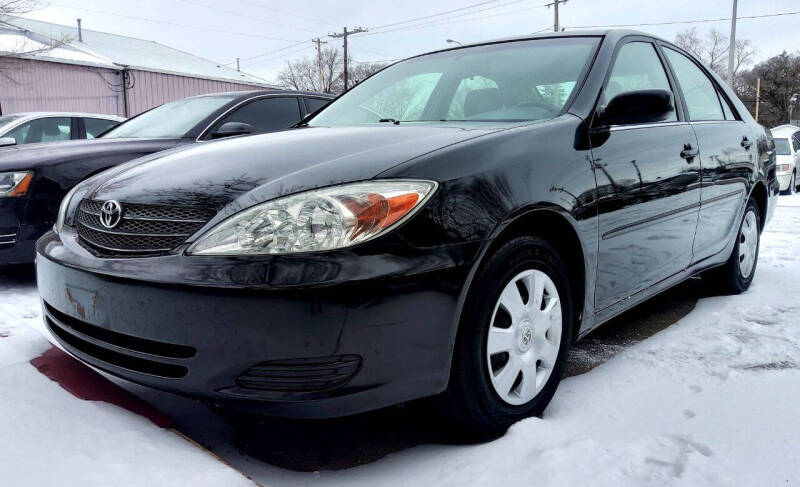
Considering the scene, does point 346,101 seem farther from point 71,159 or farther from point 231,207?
point 71,159

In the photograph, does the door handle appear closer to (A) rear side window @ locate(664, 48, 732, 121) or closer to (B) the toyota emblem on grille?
(A) rear side window @ locate(664, 48, 732, 121)

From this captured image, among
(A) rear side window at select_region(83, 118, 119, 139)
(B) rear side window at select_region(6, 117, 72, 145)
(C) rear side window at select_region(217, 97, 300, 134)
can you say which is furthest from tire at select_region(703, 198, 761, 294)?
(B) rear side window at select_region(6, 117, 72, 145)

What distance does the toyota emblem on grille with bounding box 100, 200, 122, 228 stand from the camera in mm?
1914

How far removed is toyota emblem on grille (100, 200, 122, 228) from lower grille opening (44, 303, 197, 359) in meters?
0.31

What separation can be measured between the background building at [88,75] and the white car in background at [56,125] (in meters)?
14.7

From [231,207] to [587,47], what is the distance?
181 cm

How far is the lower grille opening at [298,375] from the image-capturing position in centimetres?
160

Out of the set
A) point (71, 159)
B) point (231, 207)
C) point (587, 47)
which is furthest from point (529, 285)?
point (71, 159)

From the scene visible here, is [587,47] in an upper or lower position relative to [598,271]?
upper

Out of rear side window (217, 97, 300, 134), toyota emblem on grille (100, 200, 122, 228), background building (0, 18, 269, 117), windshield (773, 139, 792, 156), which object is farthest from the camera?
background building (0, 18, 269, 117)

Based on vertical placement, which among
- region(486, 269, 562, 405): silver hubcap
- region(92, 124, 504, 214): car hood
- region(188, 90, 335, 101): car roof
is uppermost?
region(188, 90, 335, 101): car roof

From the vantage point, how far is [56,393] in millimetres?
1904

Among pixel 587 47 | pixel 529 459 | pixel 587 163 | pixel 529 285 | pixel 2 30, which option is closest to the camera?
pixel 529 459

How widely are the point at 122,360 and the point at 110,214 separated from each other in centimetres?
46
